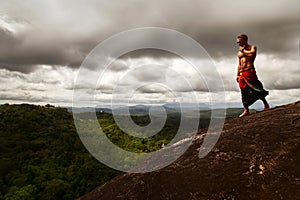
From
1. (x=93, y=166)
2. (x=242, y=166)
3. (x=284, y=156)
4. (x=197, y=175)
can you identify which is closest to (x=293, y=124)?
(x=284, y=156)

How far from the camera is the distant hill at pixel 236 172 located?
5.92 metres

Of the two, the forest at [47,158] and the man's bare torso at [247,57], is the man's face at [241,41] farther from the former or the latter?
the forest at [47,158]

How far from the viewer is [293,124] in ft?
25.2

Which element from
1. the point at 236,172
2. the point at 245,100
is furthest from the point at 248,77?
the point at 236,172

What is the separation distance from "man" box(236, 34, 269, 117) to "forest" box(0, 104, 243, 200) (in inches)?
1177

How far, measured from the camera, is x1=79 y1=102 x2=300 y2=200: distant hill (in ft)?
19.4

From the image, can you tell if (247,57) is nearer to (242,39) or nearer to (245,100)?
(242,39)

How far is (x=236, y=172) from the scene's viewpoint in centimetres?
643

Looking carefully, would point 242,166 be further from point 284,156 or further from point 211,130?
point 211,130

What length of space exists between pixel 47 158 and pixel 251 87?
75677 millimetres

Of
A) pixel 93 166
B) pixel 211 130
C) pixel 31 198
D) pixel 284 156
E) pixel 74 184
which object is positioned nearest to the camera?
pixel 284 156

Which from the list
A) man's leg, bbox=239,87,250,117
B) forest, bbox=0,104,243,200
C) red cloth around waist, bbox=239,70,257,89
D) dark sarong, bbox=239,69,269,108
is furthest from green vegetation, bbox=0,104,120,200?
red cloth around waist, bbox=239,70,257,89

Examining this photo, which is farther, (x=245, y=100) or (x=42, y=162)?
(x=42, y=162)

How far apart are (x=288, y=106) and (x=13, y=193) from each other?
6256cm
